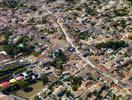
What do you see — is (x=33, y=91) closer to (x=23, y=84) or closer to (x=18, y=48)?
(x=23, y=84)

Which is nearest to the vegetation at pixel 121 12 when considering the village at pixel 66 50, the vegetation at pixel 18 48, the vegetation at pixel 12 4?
the village at pixel 66 50

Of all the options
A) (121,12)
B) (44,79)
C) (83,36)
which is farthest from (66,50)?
(121,12)

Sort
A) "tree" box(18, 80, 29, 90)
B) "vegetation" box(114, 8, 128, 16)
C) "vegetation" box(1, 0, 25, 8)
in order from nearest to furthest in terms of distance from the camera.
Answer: "tree" box(18, 80, 29, 90) < "vegetation" box(114, 8, 128, 16) < "vegetation" box(1, 0, 25, 8)

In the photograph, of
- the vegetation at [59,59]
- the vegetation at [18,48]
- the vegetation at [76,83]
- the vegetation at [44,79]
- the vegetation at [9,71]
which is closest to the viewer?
the vegetation at [76,83]

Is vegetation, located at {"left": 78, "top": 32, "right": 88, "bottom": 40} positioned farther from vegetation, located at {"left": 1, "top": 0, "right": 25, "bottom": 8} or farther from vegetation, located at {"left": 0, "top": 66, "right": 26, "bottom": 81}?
vegetation, located at {"left": 1, "top": 0, "right": 25, "bottom": 8}

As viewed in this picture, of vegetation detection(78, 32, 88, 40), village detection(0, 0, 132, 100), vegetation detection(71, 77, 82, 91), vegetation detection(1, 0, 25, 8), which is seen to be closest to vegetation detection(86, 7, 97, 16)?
village detection(0, 0, 132, 100)

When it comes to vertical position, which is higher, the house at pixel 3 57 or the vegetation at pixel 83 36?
the house at pixel 3 57

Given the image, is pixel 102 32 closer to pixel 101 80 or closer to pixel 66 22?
pixel 66 22

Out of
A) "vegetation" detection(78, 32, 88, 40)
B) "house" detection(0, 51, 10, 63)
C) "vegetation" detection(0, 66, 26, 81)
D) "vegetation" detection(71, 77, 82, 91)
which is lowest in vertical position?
"vegetation" detection(71, 77, 82, 91)

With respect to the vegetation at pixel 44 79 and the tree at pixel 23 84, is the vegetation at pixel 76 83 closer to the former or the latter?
the vegetation at pixel 44 79

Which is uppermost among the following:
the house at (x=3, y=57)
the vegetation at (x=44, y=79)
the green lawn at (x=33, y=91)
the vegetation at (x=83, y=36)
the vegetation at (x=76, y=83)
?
the house at (x=3, y=57)

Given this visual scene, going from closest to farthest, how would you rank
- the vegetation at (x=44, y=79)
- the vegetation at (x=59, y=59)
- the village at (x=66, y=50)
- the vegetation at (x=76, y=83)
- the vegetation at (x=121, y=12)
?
1. the vegetation at (x=76, y=83)
2. the village at (x=66, y=50)
3. the vegetation at (x=44, y=79)
4. the vegetation at (x=59, y=59)
5. the vegetation at (x=121, y=12)

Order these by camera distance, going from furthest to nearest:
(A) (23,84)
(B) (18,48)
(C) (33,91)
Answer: (B) (18,48) < (A) (23,84) < (C) (33,91)
